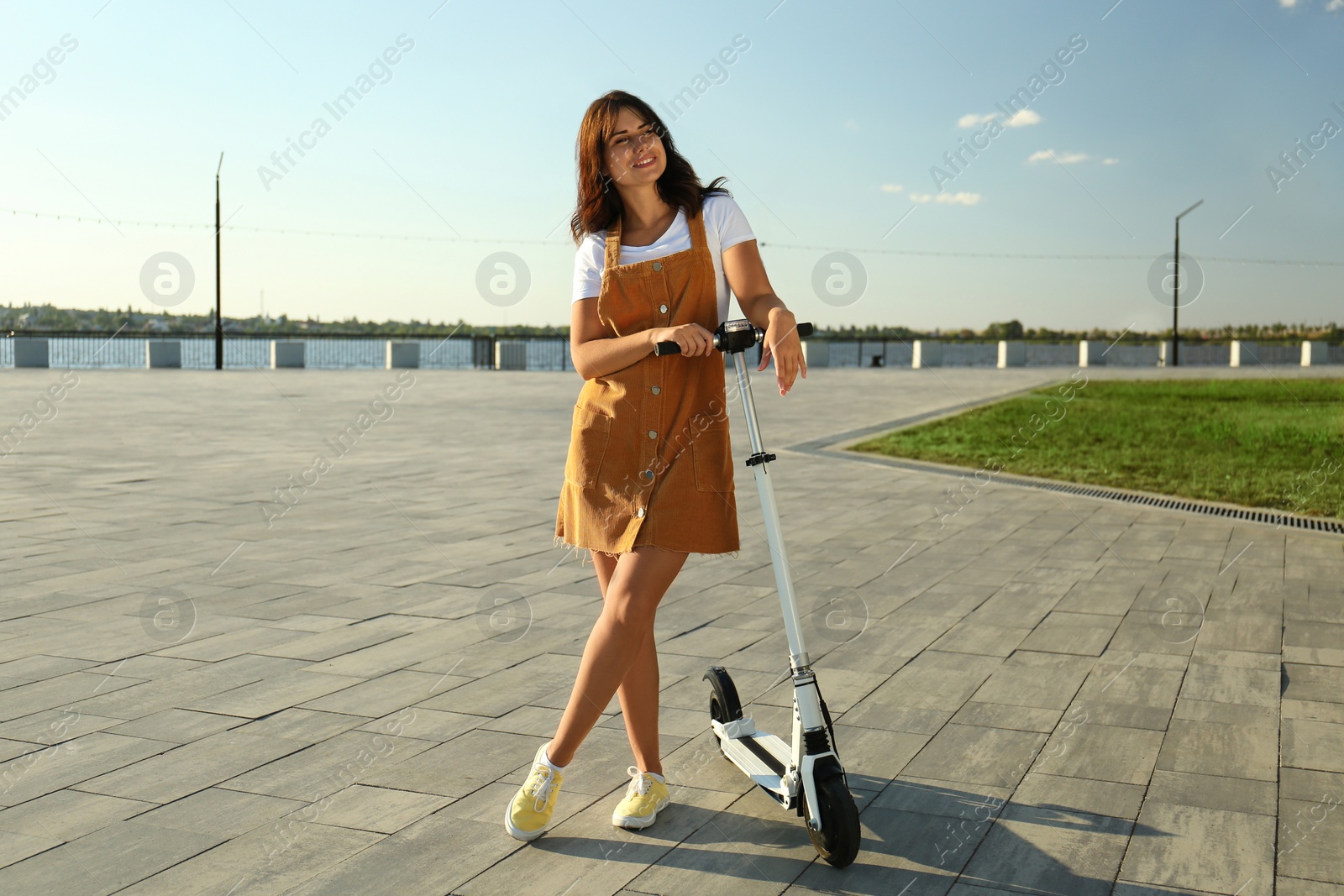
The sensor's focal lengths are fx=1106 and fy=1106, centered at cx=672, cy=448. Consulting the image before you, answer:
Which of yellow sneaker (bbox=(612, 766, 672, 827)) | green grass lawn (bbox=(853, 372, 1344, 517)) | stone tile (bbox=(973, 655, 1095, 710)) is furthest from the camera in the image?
green grass lawn (bbox=(853, 372, 1344, 517))

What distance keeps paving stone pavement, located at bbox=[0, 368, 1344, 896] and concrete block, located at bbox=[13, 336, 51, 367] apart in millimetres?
23256

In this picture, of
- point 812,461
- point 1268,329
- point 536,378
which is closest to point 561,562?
point 812,461

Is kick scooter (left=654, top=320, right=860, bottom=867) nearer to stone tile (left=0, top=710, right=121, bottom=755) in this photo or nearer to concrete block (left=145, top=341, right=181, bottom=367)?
stone tile (left=0, top=710, right=121, bottom=755)

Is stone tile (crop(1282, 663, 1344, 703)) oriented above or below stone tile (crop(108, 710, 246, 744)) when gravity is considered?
above

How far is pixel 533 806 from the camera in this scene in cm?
271

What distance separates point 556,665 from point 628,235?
6.36ft

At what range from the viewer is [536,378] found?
25781 millimetres

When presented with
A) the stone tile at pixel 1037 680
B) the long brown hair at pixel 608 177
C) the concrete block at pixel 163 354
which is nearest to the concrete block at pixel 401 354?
the concrete block at pixel 163 354

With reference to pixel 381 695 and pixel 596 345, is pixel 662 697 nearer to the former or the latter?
pixel 381 695

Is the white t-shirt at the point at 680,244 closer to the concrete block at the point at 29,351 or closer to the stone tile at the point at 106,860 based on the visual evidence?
the stone tile at the point at 106,860

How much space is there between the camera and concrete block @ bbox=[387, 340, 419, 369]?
3109 cm

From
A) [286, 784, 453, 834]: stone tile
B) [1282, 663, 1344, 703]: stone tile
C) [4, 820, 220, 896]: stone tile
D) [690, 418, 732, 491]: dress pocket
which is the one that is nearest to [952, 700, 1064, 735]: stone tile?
[1282, 663, 1344, 703]: stone tile

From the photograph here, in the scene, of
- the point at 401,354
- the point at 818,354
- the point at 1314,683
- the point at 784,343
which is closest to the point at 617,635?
the point at 784,343

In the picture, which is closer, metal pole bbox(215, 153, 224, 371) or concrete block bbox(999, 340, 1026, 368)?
metal pole bbox(215, 153, 224, 371)
